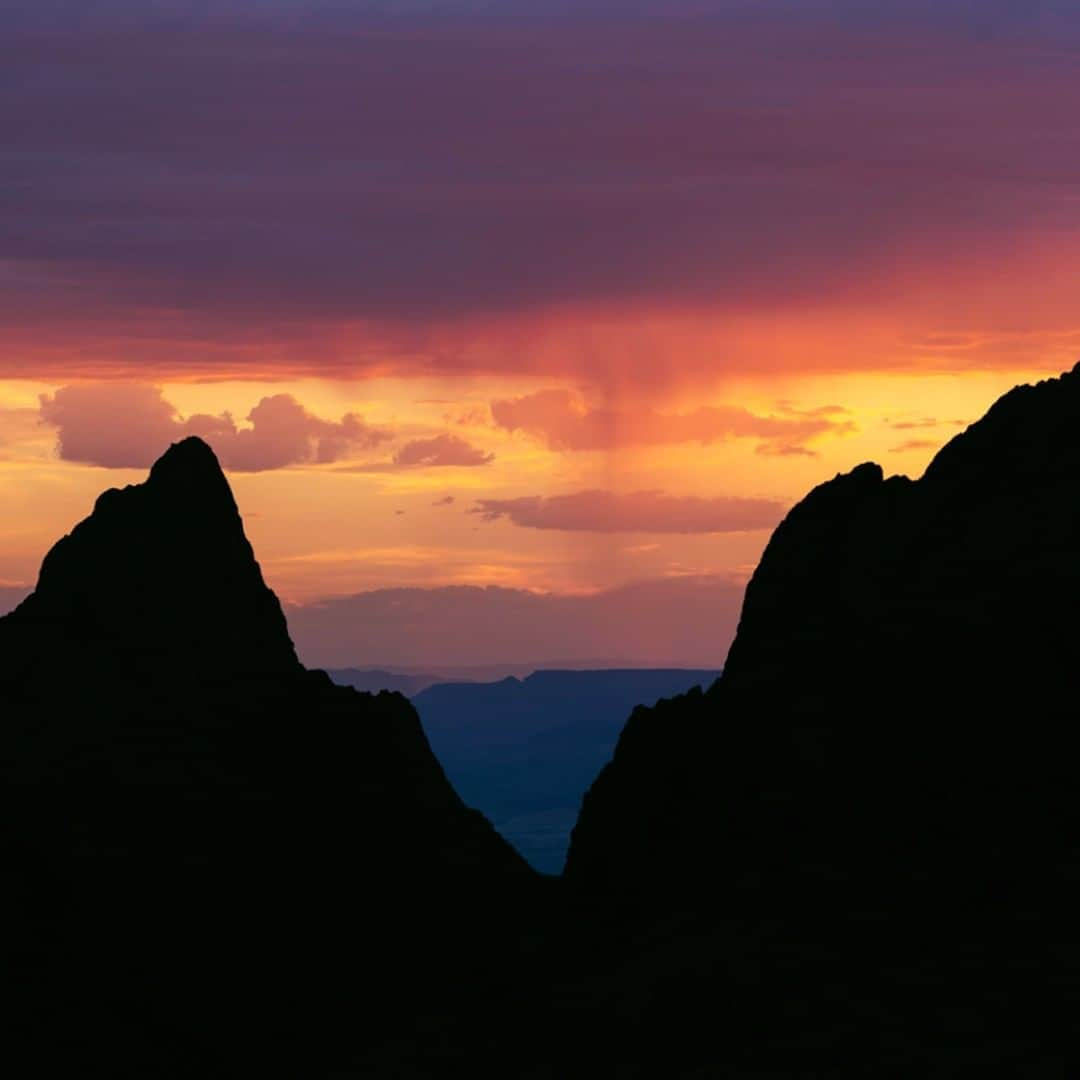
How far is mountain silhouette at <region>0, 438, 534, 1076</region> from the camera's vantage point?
113m

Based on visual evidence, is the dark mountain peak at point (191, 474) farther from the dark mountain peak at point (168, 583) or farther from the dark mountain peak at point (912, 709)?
the dark mountain peak at point (912, 709)

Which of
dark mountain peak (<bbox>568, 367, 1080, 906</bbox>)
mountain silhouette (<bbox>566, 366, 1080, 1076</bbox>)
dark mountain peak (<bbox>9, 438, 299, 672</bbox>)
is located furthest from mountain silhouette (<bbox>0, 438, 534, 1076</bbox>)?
dark mountain peak (<bbox>568, 367, 1080, 906</bbox>)

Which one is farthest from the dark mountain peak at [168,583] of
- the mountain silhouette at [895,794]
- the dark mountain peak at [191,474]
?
the mountain silhouette at [895,794]

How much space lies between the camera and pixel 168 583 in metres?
127

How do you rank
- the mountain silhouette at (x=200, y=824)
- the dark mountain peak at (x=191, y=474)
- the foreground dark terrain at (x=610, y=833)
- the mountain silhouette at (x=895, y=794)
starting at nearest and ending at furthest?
the mountain silhouette at (x=895, y=794) < the foreground dark terrain at (x=610, y=833) < the mountain silhouette at (x=200, y=824) < the dark mountain peak at (x=191, y=474)

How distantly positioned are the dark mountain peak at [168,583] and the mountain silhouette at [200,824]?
13 centimetres

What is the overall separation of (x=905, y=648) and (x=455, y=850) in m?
38.2

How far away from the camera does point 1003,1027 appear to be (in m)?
76.3

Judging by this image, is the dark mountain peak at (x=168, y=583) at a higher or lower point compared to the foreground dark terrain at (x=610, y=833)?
higher

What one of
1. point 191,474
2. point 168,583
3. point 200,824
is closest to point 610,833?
point 200,824

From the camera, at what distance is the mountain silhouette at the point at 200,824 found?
371 ft

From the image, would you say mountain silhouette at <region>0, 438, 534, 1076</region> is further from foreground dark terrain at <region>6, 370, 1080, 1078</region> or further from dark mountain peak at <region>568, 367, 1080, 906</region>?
dark mountain peak at <region>568, 367, 1080, 906</region>

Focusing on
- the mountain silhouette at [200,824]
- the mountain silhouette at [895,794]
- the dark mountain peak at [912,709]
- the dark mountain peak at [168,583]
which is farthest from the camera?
the dark mountain peak at [168,583]

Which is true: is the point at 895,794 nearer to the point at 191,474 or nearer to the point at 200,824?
the point at 200,824
